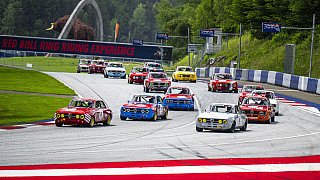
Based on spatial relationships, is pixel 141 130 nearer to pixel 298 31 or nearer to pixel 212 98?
pixel 212 98

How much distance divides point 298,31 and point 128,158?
76.8m

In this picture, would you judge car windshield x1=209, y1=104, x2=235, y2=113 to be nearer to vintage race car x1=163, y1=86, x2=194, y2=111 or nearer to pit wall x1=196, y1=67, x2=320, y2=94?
vintage race car x1=163, y1=86, x2=194, y2=111

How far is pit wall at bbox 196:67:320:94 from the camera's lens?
2352 inches

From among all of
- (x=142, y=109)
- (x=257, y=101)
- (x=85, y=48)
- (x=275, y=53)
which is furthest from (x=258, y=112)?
(x=85, y=48)

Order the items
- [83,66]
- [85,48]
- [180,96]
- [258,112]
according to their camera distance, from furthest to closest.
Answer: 1. [85,48]
2. [83,66]
3. [180,96]
4. [258,112]

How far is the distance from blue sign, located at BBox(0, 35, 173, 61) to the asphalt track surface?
8377cm

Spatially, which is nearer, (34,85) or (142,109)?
(142,109)

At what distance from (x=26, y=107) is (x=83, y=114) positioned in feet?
34.9

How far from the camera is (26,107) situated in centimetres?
4112

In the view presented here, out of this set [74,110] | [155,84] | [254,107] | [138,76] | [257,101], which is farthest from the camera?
[138,76]

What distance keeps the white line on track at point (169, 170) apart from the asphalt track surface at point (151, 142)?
158 cm

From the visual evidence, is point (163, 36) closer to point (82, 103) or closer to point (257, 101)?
point (257, 101)

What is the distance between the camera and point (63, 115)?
31.0 m

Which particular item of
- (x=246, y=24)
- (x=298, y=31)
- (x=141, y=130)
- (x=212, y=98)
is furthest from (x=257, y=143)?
(x=246, y=24)
